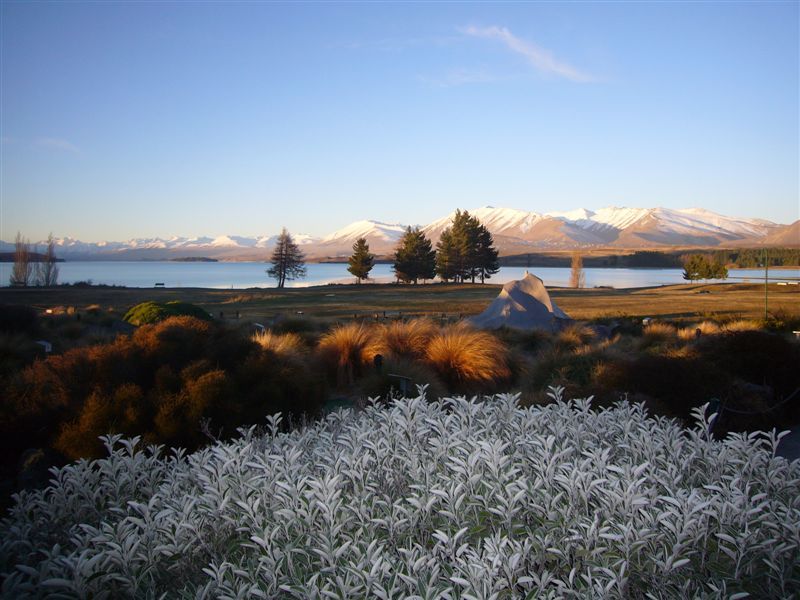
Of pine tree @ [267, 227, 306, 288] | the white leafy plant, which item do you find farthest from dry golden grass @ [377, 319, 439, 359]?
pine tree @ [267, 227, 306, 288]

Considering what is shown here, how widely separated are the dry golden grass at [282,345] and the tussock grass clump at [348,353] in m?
0.56

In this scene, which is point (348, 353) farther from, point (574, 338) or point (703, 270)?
point (703, 270)

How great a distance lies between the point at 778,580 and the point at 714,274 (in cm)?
7441

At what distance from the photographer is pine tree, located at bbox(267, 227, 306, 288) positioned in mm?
74062

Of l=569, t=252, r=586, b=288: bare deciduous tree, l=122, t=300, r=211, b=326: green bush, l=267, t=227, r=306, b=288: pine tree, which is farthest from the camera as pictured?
l=267, t=227, r=306, b=288: pine tree

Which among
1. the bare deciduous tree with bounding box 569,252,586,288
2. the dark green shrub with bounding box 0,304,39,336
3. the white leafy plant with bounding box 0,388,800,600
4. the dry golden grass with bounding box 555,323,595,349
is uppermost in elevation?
the bare deciduous tree with bounding box 569,252,586,288

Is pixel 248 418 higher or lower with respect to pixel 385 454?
lower

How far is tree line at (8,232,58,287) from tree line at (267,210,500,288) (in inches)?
1332

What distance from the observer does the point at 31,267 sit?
100 feet

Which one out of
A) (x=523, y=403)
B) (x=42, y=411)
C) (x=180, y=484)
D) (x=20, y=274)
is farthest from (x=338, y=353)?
(x=20, y=274)

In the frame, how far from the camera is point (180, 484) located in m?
3.77

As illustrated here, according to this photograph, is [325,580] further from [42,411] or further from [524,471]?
[42,411]

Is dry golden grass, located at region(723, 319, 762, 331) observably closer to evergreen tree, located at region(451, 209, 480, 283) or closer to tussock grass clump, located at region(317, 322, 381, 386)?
tussock grass clump, located at region(317, 322, 381, 386)

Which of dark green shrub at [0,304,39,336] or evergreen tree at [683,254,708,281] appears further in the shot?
evergreen tree at [683,254,708,281]
